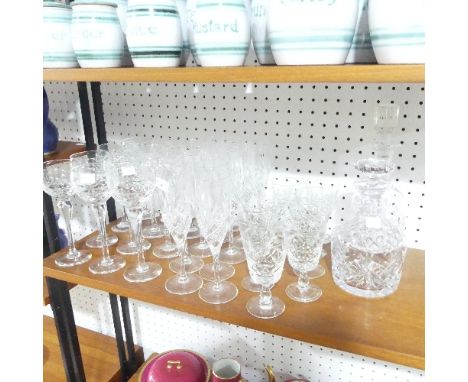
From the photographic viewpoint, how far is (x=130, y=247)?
1099 mm

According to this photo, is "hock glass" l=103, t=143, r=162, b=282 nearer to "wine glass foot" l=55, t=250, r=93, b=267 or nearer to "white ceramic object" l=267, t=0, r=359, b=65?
"wine glass foot" l=55, t=250, r=93, b=267

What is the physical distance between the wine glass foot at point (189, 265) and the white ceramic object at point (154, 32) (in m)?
0.48

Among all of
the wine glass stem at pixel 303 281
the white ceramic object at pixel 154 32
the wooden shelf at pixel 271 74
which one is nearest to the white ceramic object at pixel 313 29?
the wooden shelf at pixel 271 74

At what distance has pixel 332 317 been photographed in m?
0.77

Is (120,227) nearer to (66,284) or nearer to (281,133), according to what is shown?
(66,284)

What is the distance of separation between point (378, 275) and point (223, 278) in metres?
0.34

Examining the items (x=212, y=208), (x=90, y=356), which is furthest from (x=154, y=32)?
(x=90, y=356)

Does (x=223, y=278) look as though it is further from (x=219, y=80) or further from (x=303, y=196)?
(x=219, y=80)

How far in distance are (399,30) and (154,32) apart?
0.44m

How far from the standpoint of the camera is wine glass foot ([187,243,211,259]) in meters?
1.05

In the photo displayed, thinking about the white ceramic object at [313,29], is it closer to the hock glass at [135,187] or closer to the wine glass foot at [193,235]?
the hock glass at [135,187]

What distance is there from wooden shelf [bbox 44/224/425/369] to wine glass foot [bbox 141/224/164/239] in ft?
0.65

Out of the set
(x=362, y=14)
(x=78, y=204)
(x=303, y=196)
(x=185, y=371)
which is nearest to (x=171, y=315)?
Result: (x=185, y=371)

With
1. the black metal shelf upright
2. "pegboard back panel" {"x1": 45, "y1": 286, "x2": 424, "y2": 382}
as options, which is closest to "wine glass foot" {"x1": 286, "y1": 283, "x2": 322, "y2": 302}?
"pegboard back panel" {"x1": 45, "y1": 286, "x2": 424, "y2": 382}
